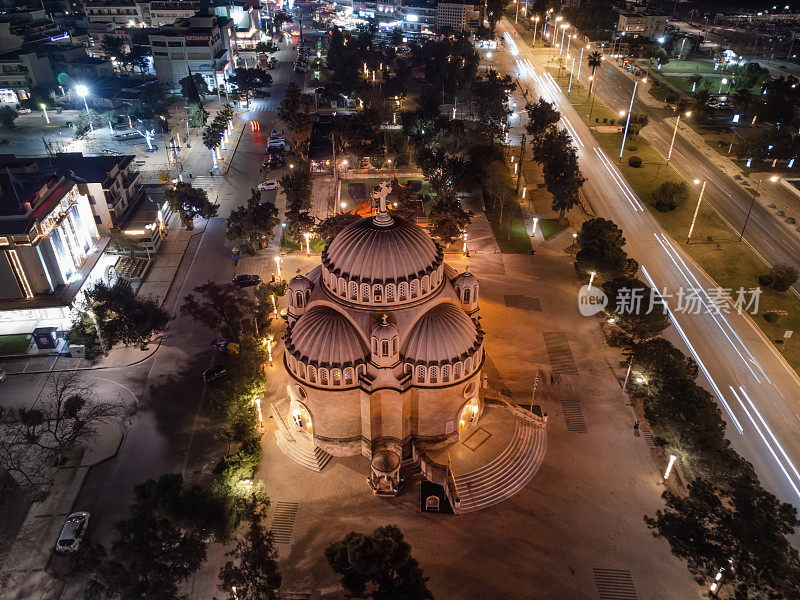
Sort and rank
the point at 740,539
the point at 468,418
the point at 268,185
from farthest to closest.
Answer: the point at 268,185 → the point at 468,418 → the point at 740,539

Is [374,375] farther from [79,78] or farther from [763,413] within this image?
[79,78]

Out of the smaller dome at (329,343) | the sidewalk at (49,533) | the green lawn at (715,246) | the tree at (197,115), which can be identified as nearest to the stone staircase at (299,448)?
the smaller dome at (329,343)

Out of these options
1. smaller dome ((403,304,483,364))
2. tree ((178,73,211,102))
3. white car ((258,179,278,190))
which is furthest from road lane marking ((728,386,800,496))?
tree ((178,73,211,102))

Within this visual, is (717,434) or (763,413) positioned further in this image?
(763,413)

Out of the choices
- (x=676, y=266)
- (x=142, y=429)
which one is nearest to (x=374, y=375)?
(x=142, y=429)

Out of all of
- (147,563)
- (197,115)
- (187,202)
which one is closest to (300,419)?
(147,563)

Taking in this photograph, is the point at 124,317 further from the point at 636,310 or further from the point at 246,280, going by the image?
the point at 636,310
